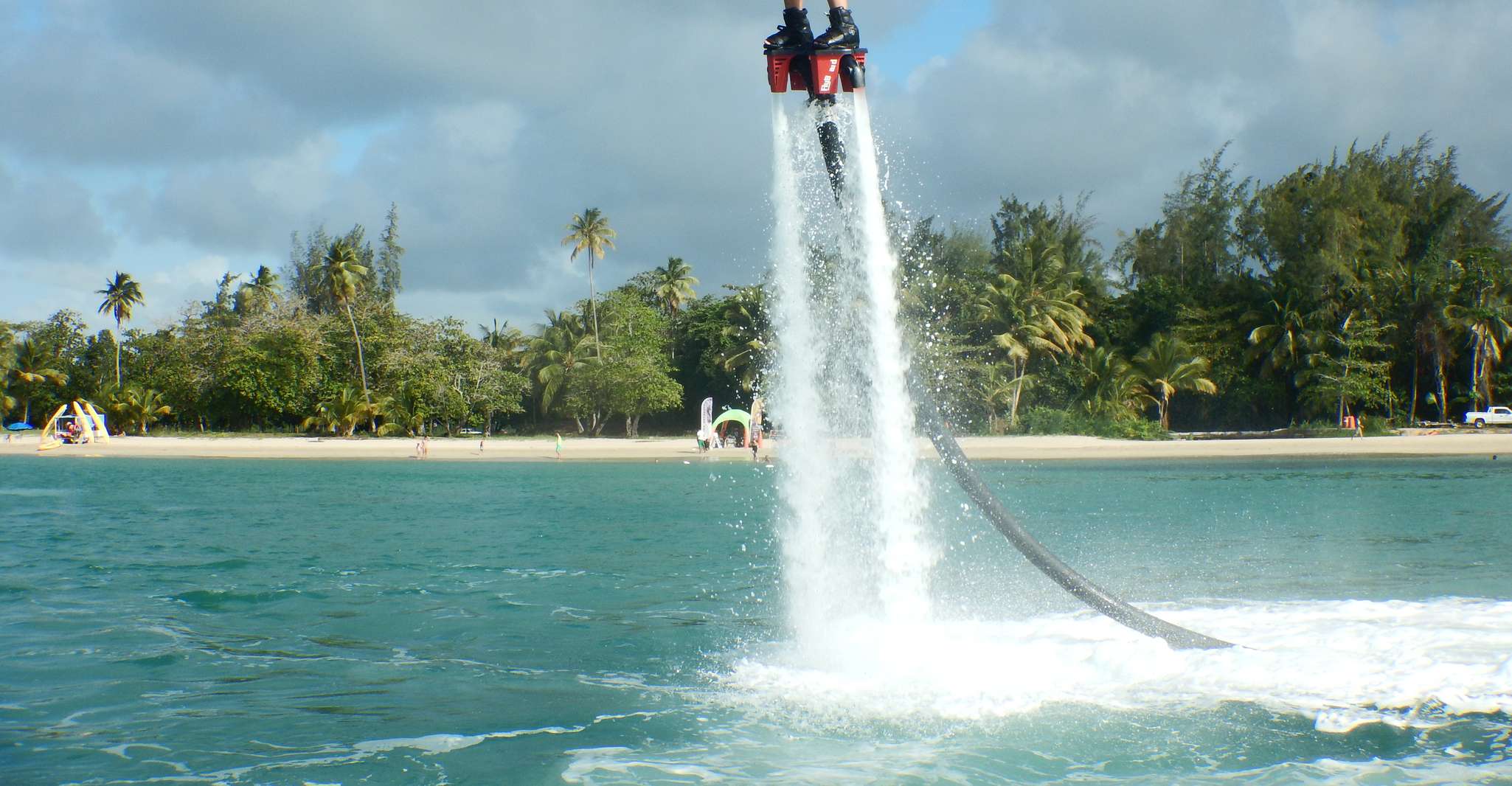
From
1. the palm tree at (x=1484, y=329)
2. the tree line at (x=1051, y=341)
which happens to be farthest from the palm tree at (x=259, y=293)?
the palm tree at (x=1484, y=329)

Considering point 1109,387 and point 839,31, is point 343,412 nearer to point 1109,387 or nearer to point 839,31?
point 1109,387

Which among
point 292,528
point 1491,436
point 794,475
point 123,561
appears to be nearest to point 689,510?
point 292,528

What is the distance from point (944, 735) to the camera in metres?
7.68

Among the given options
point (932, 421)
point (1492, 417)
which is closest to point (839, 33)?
point (932, 421)

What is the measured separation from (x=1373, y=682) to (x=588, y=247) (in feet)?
214

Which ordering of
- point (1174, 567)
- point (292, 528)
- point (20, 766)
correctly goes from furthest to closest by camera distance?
point (292, 528) < point (1174, 567) < point (20, 766)

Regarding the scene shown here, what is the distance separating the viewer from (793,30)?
6574mm

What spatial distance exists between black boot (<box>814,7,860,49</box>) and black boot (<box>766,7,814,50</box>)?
78mm

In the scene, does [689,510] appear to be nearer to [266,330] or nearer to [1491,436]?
[1491,436]

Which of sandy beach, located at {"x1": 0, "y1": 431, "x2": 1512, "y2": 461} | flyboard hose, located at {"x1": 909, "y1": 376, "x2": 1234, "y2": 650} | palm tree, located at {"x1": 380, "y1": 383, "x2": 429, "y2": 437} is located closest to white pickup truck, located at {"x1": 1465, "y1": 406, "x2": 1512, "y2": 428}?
sandy beach, located at {"x1": 0, "y1": 431, "x2": 1512, "y2": 461}

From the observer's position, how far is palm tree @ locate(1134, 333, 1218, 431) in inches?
2072

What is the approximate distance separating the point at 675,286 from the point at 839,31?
6772cm

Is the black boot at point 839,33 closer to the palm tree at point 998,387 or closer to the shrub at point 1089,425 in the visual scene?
the palm tree at point 998,387

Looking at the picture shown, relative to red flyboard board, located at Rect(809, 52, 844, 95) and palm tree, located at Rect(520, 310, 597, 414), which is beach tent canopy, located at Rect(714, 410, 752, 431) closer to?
palm tree, located at Rect(520, 310, 597, 414)
